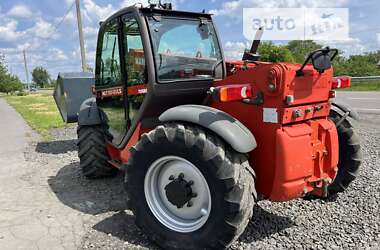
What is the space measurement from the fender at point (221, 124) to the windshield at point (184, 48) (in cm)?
72

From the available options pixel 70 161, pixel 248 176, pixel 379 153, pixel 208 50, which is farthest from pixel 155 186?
pixel 379 153

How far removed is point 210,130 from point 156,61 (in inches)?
45.0

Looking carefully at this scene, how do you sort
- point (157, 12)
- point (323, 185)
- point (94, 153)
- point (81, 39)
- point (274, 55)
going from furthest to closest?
point (81, 39)
point (274, 55)
point (94, 153)
point (157, 12)
point (323, 185)

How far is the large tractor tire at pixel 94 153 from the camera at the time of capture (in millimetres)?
5766

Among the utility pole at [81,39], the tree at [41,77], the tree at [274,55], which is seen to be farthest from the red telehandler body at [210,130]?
the tree at [41,77]

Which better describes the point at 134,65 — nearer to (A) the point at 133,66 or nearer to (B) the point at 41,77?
(A) the point at 133,66

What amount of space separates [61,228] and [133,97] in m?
1.68

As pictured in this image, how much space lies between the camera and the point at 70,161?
24.3ft

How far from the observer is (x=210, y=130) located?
11.0 feet

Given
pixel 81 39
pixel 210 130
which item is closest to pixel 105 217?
pixel 210 130

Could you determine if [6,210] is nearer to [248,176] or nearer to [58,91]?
[248,176]

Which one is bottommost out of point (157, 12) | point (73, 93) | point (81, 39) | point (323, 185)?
point (323, 185)

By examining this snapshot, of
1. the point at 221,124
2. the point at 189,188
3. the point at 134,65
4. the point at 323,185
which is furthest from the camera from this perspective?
the point at 134,65

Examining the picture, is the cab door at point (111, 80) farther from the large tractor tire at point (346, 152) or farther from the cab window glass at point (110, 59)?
the large tractor tire at point (346, 152)
